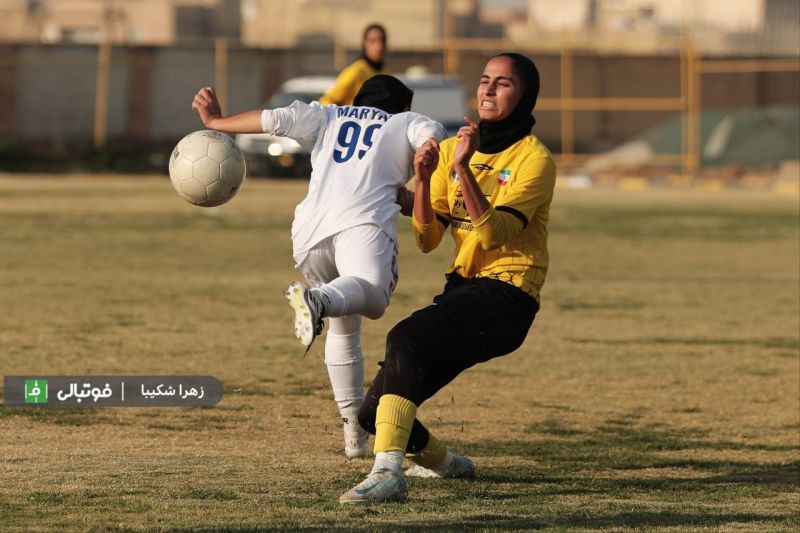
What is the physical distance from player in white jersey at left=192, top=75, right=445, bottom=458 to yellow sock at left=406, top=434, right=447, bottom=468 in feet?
1.97

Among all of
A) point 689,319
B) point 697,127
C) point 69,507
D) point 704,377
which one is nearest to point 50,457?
point 69,507

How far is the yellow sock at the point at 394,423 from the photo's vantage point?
6.19 m

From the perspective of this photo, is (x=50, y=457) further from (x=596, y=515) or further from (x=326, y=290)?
(x=596, y=515)

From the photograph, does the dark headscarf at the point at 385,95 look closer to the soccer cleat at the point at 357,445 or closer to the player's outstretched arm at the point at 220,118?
the player's outstretched arm at the point at 220,118

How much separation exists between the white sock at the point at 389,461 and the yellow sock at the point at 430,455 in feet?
1.74

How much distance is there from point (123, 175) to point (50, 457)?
105 ft

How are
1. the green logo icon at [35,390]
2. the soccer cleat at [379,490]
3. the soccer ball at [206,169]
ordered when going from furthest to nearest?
the green logo icon at [35,390] → the soccer ball at [206,169] → the soccer cleat at [379,490]

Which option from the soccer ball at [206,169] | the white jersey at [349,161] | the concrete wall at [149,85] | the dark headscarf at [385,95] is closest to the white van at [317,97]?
the concrete wall at [149,85]

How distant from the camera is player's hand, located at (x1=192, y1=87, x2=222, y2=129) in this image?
728cm

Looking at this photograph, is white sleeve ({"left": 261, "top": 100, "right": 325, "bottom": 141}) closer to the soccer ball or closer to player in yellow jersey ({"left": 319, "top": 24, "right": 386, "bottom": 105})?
the soccer ball

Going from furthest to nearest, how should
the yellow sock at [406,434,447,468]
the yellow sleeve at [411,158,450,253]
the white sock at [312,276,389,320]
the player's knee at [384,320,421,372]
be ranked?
the yellow sock at [406,434,447,468] → the yellow sleeve at [411,158,450,253] → the white sock at [312,276,389,320] → the player's knee at [384,320,421,372]

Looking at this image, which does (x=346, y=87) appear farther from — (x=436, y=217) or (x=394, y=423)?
(x=394, y=423)

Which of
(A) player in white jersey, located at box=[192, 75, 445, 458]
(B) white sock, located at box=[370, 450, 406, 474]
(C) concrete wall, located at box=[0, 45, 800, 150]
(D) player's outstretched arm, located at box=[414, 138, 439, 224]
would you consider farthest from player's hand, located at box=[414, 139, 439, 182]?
(C) concrete wall, located at box=[0, 45, 800, 150]

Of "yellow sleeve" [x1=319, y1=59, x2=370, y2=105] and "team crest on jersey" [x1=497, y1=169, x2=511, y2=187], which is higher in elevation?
"yellow sleeve" [x1=319, y1=59, x2=370, y2=105]
